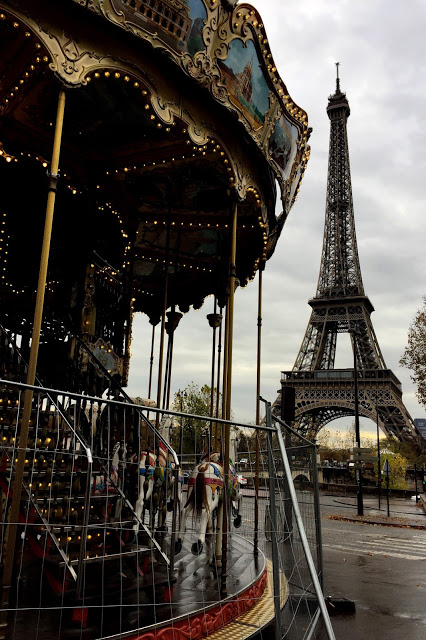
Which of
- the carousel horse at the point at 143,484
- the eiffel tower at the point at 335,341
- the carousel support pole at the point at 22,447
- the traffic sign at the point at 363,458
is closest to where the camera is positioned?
the carousel support pole at the point at 22,447

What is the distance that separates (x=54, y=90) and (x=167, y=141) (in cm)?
159

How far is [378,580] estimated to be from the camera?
28.1 ft

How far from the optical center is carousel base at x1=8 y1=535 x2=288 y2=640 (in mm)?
3934

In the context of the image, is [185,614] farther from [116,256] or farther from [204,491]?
[116,256]

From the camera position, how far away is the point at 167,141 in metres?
7.32

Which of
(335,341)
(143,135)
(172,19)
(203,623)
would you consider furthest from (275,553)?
(335,341)

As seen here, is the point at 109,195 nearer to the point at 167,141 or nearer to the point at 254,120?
the point at 167,141

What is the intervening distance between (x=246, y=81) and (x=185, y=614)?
586cm

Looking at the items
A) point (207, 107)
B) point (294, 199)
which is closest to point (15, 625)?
point (207, 107)

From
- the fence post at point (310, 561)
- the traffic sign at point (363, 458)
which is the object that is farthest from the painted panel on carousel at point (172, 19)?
the traffic sign at point (363, 458)

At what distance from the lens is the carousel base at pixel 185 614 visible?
12.9ft

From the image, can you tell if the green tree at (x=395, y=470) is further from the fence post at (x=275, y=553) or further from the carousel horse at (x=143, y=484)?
the fence post at (x=275, y=553)

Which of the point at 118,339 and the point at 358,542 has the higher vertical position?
the point at 118,339

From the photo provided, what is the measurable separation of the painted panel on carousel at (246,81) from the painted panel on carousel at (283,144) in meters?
0.46
